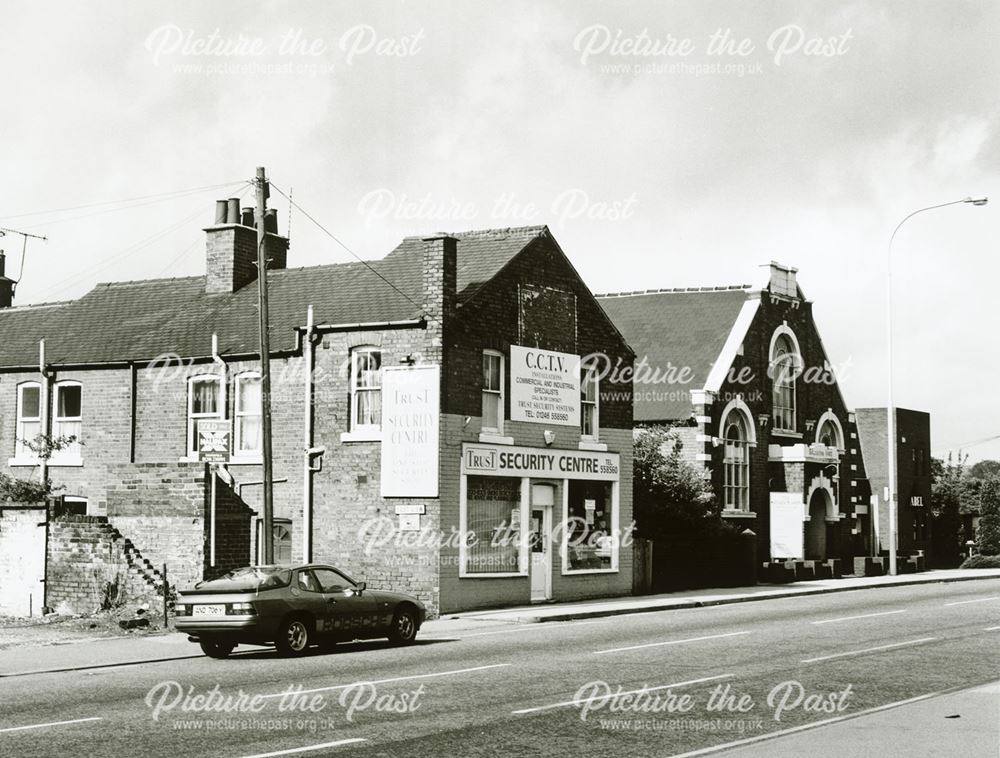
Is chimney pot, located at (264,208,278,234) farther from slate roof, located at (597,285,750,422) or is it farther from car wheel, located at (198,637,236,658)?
car wheel, located at (198,637,236,658)

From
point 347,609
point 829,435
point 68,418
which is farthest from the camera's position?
point 829,435

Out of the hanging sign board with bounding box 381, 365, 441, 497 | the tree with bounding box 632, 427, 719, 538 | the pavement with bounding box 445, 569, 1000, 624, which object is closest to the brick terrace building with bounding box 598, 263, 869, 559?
the tree with bounding box 632, 427, 719, 538

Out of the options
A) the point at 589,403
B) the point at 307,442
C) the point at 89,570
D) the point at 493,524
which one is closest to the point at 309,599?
the point at 89,570

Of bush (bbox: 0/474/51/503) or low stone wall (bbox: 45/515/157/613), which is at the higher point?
bush (bbox: 0/474/51/503)

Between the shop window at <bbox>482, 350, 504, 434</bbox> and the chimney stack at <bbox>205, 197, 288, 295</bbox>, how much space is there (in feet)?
26.7

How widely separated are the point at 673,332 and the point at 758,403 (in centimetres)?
371

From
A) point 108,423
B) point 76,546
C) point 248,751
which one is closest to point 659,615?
point 76,546

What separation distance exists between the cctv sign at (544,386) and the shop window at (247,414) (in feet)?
19.3

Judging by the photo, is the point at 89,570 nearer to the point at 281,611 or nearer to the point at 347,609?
the point at 347,609

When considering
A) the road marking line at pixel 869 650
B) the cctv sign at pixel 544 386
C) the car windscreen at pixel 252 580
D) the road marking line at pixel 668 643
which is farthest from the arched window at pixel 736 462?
the car windscreen at pixel 252 580

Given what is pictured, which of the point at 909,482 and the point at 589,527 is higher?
the point at 909,482

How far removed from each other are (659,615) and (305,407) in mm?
8917

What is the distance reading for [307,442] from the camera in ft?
98.5

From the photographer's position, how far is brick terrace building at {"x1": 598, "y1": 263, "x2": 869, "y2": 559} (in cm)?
4256
